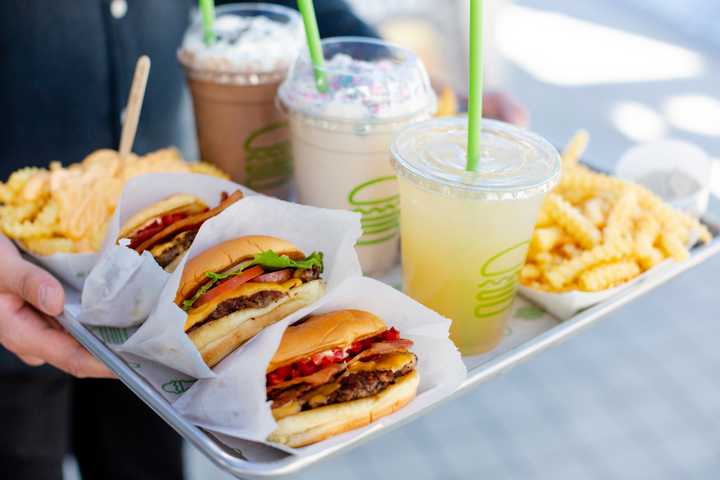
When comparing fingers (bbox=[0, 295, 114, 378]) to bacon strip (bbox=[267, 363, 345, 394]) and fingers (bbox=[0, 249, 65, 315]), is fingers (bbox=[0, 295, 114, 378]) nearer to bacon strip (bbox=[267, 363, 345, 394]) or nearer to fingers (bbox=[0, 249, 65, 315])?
fingers (bbox=[0, 249, 65, 315])

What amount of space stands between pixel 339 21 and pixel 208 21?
54 centimetres

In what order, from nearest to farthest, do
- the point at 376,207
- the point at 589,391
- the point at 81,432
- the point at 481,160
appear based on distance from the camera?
the point at 481,160
the point at 376,207
the point at 81,432
the point at 589,391

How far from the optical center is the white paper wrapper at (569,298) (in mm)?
1321

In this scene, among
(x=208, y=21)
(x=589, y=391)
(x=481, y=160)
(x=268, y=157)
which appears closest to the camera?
(x=481, y=160)

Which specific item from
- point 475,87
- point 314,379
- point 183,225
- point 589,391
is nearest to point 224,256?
point 183,225

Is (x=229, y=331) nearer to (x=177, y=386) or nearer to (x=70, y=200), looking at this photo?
(x=177, y=386)

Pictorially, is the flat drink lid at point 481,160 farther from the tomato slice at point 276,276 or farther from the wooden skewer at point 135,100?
the wooden skewer at point 135,100

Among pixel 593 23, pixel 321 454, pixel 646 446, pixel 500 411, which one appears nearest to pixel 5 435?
pixel 321 454

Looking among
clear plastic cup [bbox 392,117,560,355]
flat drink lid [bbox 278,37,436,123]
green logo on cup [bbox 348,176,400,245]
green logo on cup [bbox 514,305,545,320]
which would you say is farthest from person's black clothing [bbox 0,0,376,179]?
green logo on cup [bbox 514,305,545,320]

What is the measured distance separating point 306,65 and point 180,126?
2.82ft

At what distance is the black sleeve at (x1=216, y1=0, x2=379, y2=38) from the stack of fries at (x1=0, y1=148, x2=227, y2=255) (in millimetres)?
669

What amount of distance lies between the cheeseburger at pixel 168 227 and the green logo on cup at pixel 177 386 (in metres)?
0.20

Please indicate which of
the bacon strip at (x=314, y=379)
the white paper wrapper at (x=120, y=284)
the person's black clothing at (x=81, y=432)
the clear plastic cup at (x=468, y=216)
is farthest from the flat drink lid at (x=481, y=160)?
the person's black clothing at (x=81, y=432)

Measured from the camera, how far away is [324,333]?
106cm
